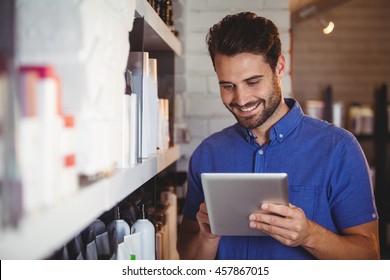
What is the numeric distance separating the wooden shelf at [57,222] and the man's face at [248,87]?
479mm

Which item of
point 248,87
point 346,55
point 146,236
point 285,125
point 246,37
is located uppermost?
point 346,55

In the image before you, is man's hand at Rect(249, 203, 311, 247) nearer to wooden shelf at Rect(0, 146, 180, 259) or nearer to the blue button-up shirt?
the blue button-up shirt

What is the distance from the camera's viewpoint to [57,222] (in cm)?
65

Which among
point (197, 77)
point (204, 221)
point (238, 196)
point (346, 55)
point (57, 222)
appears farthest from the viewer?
point (346, 55)

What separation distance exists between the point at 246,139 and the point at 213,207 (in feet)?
1.14

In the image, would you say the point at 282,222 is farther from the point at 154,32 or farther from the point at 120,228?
the point at 154,32

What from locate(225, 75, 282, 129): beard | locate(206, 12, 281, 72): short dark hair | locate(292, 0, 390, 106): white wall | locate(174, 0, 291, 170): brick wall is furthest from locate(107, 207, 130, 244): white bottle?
locate(292, 0, 390, 106): white wall

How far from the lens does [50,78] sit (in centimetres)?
64

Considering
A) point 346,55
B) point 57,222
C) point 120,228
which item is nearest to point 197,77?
point 120,228

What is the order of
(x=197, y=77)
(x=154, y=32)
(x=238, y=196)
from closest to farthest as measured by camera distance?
(x=238, y=196) < (x=154, y=32) < (x=197, y=77)

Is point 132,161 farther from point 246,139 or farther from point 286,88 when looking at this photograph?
point 286,88

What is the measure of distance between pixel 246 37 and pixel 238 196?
1.53 feet

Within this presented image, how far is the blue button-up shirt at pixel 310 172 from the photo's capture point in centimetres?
137
